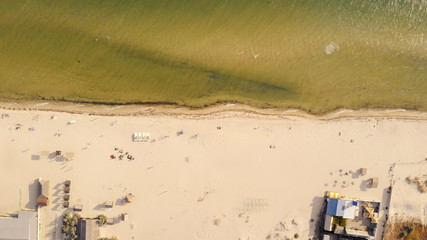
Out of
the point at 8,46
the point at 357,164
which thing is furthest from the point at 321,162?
the point at 8,46

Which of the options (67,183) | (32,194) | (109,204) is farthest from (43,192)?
(109,204)

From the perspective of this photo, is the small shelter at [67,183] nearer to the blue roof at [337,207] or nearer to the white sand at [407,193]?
the blue roof at [337,207]

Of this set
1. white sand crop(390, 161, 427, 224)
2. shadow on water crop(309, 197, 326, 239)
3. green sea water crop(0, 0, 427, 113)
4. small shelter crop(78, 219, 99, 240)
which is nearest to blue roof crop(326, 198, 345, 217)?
shadow on water crop(309, 197, 326, 239)

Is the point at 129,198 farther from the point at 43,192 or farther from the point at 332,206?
the point at 332,206

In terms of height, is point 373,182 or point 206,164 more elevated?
point 206,164

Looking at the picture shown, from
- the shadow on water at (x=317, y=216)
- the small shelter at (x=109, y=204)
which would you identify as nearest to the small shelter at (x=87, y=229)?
the small shelter at (x=109, y=204)

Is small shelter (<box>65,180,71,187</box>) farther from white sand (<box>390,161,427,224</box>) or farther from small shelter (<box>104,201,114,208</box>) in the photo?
white sand (<box>390,161,427,224</box>)

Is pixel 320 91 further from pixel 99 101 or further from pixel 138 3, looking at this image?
pixel 99 101
